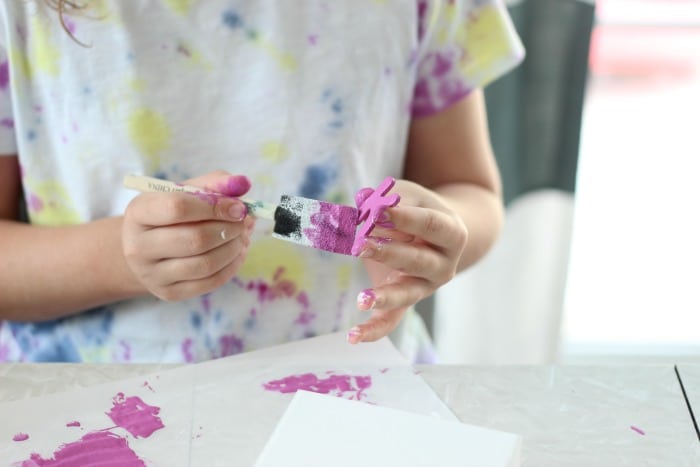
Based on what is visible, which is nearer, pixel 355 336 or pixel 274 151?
pixel 355 336

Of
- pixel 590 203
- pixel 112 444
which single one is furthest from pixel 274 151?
pixel 590 203

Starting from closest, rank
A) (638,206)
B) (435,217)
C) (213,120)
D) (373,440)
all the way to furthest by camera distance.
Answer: (373,440) → (435,217) → (213,120) → (638,206)

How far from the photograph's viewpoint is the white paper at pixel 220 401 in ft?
1.57

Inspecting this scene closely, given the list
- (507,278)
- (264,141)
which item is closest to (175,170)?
(264,141)

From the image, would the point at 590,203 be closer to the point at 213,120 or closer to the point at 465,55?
the point at 465,55

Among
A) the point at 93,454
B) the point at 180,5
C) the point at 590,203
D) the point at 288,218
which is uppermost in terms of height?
the point at 180,5

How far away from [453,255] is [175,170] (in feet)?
0.71

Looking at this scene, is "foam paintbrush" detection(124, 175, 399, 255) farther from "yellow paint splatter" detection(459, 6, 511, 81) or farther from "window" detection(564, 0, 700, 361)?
"window" detection(564, 0, 700, 361)

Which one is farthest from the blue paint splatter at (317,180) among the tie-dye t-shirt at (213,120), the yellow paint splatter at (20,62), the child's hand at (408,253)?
the yellow paint splatter at (20,62)

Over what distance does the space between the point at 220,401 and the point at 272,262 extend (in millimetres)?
178

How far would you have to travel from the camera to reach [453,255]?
1.91 ft

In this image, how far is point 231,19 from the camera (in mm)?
644

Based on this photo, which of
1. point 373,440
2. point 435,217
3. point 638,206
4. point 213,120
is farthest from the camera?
point 638,206

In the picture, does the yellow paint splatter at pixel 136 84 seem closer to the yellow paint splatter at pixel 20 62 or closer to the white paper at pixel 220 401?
the yellow paint splatter at pixel 20 62
